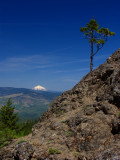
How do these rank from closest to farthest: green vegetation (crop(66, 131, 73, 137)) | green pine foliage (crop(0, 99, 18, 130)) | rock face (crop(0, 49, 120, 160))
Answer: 1. rock face (crop(0, 49, 120, 160))
2. green vegetation (crop(66, 131, 73, 137))
3. green pine foliage (crop(0, 99, 18, 130))

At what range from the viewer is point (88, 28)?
37.3m

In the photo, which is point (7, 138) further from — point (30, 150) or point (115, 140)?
point (115, 140)

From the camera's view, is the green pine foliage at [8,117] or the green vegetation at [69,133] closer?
the green vegetation at [69,133]

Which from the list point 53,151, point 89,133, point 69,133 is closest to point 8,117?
point 69,133

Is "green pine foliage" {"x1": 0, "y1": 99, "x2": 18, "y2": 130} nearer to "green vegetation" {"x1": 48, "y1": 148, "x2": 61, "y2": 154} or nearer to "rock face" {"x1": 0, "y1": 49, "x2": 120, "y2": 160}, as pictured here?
"rock face" {"x1": 0, "y1": 49, "x2": 120, "y2": 160}

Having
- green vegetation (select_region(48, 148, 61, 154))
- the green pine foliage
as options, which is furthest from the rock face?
the green pine foliage

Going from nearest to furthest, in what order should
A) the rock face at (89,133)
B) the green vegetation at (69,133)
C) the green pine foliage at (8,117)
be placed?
the rock face at (89,133) → the green vegetation at (69,133) → the green pine foliage at (8,117)

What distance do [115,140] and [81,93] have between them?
1160cm

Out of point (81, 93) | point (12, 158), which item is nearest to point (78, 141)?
point (12, 158)

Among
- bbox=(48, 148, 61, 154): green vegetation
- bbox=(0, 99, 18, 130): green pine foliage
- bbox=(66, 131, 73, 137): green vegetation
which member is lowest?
bbox=(0, 99, 18, 130): green pine foliage

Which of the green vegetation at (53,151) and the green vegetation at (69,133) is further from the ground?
the green vegetation at (69,133)

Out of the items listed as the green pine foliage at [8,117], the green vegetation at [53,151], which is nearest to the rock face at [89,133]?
the green vegetation at [53,151]

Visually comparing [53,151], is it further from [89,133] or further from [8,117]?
[8,117]

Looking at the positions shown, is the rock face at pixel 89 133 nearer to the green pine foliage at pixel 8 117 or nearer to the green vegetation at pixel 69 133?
the green vegetation at pixel 69 133
